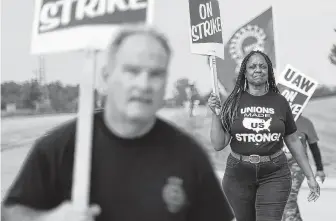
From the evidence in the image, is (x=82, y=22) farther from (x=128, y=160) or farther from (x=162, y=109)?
(x=162, y=109)

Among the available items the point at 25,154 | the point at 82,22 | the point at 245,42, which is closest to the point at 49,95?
the point at 25,154

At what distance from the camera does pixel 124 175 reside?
4.12 feet

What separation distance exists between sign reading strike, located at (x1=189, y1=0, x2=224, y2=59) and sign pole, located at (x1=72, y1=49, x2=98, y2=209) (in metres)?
0.97


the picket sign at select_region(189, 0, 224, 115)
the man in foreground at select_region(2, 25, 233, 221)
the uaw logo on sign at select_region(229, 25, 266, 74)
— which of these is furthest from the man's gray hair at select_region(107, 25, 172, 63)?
the uaw logo on sign at select_region(229, 25, 266, 74)

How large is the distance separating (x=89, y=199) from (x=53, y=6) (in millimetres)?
422

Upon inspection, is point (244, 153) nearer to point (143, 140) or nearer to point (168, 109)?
point (168, 109)

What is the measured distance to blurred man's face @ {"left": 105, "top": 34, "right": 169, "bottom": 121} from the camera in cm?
121

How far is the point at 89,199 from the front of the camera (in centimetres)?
123

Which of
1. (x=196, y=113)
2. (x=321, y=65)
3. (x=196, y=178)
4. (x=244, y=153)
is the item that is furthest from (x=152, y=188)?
(x=321, y=65)

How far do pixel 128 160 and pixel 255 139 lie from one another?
4.68ft

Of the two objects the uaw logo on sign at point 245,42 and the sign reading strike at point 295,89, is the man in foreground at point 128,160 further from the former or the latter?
the sign reading strike at point 295,89

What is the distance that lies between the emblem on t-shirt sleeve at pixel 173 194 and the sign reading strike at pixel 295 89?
2.15 metres

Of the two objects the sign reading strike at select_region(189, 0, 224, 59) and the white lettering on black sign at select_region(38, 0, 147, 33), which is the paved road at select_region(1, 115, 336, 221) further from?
the white lettering on black sign at select_region(38, 0, 147, 33)

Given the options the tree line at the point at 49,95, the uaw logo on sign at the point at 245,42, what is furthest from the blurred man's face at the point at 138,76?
the uaw logo on sign at the point at 245,42
